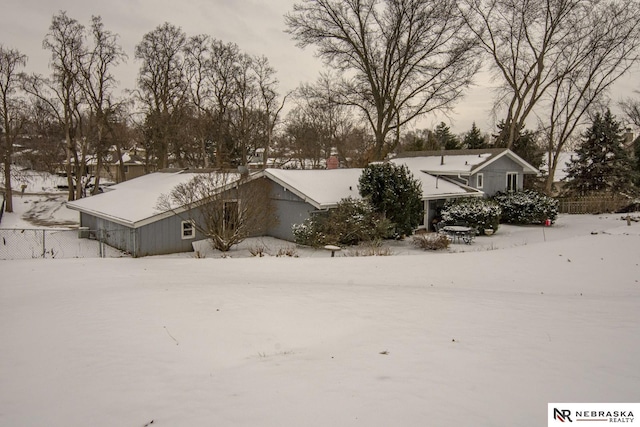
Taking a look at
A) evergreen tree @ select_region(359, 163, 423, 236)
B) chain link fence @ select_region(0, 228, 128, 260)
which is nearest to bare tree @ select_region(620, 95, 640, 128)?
evergreen tree @ select_region(359, 163, 423, 236)

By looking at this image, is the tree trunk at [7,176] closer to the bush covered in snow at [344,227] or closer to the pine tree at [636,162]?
the bush covered in snow at [344,227]

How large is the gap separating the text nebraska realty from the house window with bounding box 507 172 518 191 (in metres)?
25.5

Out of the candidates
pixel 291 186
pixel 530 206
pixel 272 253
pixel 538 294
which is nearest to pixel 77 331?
pixel 538 294

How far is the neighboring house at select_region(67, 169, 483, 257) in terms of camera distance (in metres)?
17.7

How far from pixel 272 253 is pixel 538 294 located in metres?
9.92

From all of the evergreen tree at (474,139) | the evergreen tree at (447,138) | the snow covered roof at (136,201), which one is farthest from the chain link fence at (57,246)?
the evergreen tree at (474,139)

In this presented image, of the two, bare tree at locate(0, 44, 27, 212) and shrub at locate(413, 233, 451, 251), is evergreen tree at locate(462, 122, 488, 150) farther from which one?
bare tree at locate(0, 44, 27, 212)

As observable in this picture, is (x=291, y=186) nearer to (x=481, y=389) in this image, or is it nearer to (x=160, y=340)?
(x=160, y=340)

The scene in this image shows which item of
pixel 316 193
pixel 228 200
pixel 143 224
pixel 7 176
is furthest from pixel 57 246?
pixel 7 176

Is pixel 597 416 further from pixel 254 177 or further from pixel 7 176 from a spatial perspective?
pixel 7 176

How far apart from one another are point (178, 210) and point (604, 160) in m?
34.4

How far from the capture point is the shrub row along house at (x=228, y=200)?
693 inches

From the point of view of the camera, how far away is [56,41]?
32344 mm

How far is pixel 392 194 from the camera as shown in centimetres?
1912
